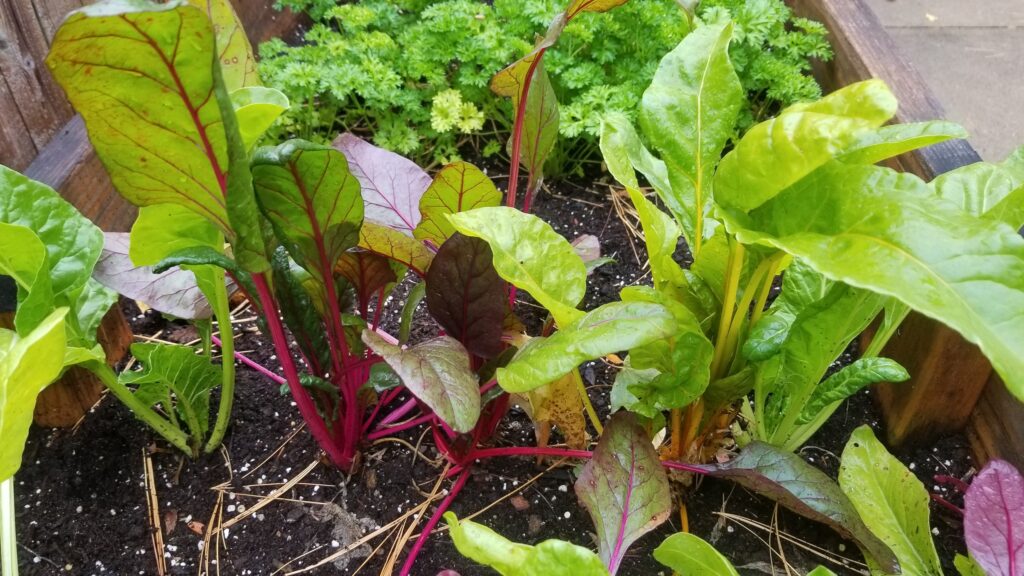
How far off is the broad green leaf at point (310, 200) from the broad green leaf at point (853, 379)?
2.05 ft

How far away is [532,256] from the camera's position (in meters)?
0.84

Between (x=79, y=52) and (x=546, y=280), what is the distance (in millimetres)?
507

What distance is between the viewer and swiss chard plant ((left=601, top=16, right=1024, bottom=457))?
0.58 metres

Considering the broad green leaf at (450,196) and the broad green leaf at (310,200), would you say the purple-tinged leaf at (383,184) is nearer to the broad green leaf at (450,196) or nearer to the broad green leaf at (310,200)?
the broad green leaf at (450,196)

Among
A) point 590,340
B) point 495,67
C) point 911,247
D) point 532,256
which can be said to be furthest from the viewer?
point 495,67

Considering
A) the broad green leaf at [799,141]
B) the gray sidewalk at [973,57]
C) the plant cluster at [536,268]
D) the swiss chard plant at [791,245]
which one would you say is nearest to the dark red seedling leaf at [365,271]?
the plant cluster at [536,268]

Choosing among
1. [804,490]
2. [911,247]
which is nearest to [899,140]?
[911,247]

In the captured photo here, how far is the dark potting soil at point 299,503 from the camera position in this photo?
3.39ft

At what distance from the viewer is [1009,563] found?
2.82 ft

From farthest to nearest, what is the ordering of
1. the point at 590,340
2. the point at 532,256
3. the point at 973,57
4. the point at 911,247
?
the point at 973,57 < the point at 532,256 < the point at 590,340 < the point at 911,247

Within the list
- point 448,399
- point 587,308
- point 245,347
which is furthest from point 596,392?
point 245,347

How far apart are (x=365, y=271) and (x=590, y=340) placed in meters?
0.44

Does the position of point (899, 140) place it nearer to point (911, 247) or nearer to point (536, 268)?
point (911, 247)

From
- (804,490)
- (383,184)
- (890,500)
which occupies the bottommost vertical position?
(890,500)
